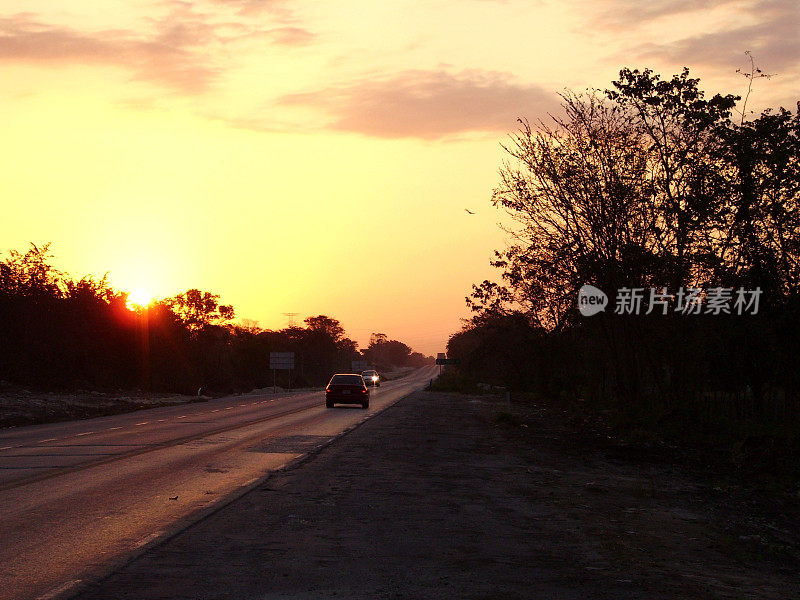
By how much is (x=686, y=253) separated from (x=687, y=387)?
4.92 m

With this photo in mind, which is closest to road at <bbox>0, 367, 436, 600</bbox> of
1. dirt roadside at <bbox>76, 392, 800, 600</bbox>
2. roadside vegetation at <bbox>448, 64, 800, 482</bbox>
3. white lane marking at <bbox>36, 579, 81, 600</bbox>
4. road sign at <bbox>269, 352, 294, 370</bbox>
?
white lane marking at <bbox>36, 579, 81, 600</bbox>

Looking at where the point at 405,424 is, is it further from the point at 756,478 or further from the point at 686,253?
the point at 756,478

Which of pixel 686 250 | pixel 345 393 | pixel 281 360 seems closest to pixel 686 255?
pixel 686 250

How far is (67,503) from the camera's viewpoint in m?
11.7

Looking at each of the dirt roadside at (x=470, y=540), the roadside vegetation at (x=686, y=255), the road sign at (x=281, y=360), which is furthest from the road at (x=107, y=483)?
the road sign at (x=281, y=360)

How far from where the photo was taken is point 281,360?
86.0 m

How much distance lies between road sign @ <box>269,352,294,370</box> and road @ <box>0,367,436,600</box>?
180 feet

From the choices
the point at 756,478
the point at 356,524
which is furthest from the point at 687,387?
the point at 356,524

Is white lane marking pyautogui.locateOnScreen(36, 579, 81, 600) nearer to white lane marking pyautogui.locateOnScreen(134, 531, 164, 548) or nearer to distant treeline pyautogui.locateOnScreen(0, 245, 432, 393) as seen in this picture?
white lane marking pyautogui.locateOnScreen(134, 531, 164, 548)

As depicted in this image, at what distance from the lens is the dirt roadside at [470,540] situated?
295 inches

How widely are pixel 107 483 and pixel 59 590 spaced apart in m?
7.07

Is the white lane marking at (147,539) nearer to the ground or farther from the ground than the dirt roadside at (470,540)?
farther from the ground

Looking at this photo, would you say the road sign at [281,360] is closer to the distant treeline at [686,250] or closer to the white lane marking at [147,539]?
the distant treeline at [686,250]

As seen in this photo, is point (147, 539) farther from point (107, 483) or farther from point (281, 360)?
point (281, 360)
